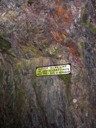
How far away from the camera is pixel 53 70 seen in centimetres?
427

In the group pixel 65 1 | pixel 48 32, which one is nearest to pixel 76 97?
pixel 48 32

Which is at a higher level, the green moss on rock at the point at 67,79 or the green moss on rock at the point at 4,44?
the green moss on rock at the point at 4,44

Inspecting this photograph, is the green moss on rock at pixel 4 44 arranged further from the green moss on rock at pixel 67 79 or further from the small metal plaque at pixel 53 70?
the green moss on rock at pixel 67 79

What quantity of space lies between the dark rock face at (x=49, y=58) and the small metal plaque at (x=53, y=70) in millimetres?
75

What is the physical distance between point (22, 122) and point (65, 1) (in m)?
2.43

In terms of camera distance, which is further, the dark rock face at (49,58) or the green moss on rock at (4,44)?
the green moss on rock at (4,44)

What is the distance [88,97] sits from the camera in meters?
3.93

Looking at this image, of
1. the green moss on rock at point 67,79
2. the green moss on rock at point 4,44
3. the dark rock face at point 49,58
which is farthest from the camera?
the green moss on rock at point 4,44

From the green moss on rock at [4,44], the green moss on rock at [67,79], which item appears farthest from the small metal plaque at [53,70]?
the green moss on rock at [4,44]

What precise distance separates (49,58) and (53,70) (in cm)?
24

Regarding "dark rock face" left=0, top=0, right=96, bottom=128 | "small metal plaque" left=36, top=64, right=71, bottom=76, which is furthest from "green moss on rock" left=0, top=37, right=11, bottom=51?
"small metal plaque" left=36, top=64, right=71, bottom=76

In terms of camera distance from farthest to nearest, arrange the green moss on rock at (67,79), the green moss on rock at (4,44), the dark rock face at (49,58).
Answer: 1. the green moss on rock at (4,44)
2. the green moss on rock at (67,79)
3. the dark rock face at (49,58)

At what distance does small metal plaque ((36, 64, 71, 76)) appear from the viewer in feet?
13.6

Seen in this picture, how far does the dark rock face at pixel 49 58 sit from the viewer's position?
12.8 feet
